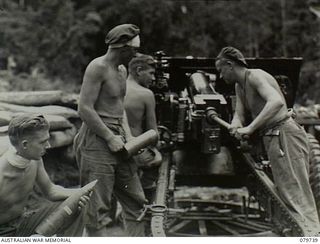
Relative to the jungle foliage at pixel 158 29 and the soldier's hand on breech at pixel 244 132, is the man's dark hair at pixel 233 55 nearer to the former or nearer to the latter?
the soldier's hand on breech at pixel 244 132

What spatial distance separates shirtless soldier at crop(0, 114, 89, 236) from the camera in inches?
83.0

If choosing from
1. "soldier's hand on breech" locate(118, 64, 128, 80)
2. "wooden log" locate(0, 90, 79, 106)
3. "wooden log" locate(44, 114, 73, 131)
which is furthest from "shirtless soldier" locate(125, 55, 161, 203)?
"wooden log" locate(0, 90, 79, 106)

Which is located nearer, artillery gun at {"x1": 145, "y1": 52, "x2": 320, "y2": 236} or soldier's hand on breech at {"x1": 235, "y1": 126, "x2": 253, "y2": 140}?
soldier's hand on breech at {"x1": 235, "y1": 126, "x2": 253, "y2": 140}

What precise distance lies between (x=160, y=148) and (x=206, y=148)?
0.53 metres

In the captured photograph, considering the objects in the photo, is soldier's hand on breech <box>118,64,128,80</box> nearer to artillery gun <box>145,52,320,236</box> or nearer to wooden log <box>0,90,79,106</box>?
artillery gun <box>145,52,320,236</box>

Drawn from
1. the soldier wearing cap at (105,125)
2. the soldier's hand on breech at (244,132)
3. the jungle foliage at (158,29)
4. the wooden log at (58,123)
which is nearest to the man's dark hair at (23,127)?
the soldier wearing cap at (105,125)

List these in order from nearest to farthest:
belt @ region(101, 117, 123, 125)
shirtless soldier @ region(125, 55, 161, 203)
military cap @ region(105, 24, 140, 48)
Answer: military cap @ region(105, 24, 140, 48)
belt @ region(101, 117, 123, 125)
shirtless soldier @ region(125, 55, 161, 203)

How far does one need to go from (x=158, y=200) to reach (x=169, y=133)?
3.09 feet

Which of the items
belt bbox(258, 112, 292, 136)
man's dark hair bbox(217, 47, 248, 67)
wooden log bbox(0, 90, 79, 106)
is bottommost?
wooden log bbox(0, 90, 79, 106)

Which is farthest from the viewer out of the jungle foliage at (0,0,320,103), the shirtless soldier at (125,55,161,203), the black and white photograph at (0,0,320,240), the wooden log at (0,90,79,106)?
the jungle foliage at (0,0,320,103)

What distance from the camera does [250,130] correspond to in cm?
258

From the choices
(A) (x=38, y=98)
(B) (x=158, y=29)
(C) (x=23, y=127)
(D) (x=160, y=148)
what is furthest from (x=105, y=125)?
(B) (x=158, y=29)

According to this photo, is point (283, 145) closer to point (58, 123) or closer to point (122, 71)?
point (122, 71)

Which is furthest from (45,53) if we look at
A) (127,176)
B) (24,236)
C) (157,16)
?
(24,236)
